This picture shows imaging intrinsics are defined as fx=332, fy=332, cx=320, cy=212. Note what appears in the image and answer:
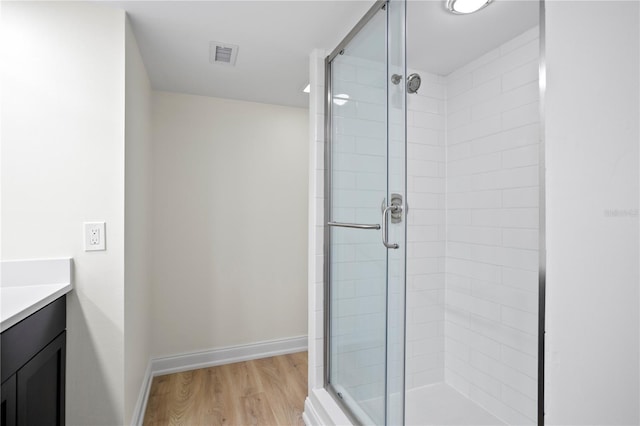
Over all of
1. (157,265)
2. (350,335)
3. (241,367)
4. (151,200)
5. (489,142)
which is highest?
(489,142)

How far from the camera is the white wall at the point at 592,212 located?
0.43 metres

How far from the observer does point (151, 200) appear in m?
2.53

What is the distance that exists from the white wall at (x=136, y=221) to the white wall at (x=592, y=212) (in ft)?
5.55

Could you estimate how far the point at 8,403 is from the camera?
1029mm

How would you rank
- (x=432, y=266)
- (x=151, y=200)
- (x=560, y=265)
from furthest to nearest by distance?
(x=151, y=200) → (x=432, y=266) → (x=560, y=265)

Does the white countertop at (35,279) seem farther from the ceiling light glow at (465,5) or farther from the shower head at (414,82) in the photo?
the ceiling light glow at (465,5)

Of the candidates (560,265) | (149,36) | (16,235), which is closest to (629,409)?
(560,265)

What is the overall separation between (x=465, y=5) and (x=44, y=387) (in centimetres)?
239

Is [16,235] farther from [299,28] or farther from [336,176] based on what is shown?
[299,28]

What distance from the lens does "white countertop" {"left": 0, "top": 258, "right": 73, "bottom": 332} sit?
4.29 ft

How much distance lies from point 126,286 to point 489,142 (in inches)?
85.0

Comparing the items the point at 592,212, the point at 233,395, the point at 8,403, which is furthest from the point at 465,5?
the point at 233,395

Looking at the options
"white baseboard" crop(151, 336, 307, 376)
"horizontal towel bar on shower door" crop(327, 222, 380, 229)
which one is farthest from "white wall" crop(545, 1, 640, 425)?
"white baseboard" crop(151, 336, 307, 376)

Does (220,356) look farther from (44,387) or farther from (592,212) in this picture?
(592,212)
